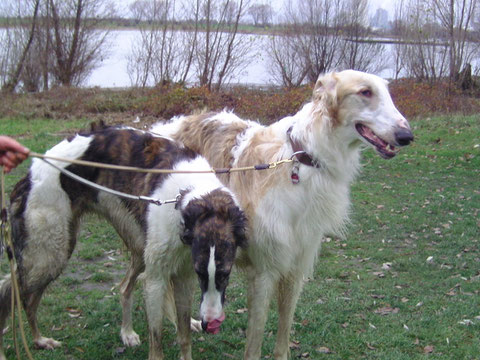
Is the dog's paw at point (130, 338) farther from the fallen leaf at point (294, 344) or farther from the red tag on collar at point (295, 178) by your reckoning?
the red tag on collar at point (295, 178)

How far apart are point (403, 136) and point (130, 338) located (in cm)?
295

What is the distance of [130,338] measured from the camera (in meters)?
4.85

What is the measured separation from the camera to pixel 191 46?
1942 cm

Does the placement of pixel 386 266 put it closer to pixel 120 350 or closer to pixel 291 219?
pixel 291 219

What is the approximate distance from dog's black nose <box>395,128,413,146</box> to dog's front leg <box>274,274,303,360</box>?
4.39 feet

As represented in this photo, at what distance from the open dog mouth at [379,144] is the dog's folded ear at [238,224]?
1025 millimetres

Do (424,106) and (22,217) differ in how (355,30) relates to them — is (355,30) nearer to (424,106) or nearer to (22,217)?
(424,106)

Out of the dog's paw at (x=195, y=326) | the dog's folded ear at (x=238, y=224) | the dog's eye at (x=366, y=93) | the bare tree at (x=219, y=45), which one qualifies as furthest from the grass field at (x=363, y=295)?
the bare tree at (x=219, y=45)

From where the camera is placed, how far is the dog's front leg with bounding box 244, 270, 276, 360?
405cm

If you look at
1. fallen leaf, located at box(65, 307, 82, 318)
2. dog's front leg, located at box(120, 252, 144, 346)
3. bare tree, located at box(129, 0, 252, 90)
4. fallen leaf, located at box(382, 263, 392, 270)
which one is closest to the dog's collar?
dog's front leg, located at box(120, 252, 144, 346)

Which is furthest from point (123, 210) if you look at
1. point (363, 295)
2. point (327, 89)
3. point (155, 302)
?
point (363, 295)

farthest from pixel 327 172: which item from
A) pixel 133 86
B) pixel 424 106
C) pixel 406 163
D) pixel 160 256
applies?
pixel 133 86

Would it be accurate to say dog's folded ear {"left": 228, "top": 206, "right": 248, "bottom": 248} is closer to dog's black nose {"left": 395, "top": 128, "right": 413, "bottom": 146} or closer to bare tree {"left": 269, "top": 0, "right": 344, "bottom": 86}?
dog's black nose {"left": 395, "top": 128, "right": 413, "bottom": 146}

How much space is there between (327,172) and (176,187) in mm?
1109
